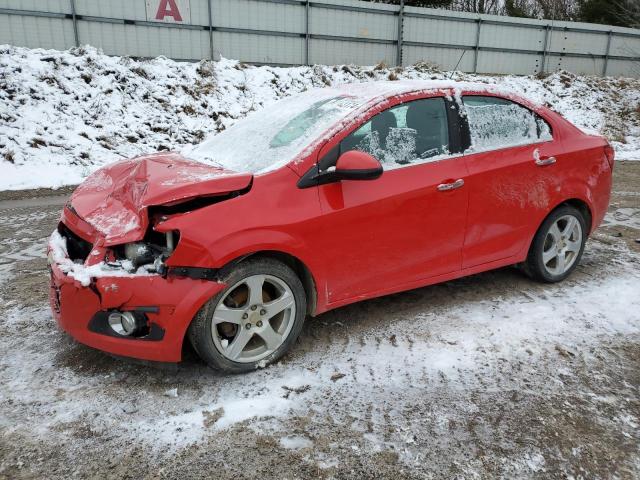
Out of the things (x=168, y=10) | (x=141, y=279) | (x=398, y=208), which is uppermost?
(x=168, y=10)

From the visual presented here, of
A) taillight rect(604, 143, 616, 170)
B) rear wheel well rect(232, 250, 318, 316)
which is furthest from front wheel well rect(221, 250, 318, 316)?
taillight rect(604, 143, 616, 170)

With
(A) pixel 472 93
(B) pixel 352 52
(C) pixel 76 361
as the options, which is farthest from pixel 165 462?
(B) pixel 352 52

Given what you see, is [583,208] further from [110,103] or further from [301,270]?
[110,103]

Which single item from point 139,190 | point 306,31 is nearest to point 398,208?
point 139,190

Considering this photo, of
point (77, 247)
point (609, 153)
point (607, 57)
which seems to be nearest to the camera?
point (77, 247)

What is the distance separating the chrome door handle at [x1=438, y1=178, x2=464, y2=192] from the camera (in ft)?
11.4

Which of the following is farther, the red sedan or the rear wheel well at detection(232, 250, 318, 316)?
the rear wheel well at detection(232, 250, 318, 316)

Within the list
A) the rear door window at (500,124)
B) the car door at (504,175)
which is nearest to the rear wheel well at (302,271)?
the car door at (504,175)

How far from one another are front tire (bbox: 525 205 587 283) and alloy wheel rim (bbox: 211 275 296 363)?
7.29 feet

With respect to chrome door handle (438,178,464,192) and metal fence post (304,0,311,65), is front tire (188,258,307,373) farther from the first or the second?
metal fence post (304,0,311,65)

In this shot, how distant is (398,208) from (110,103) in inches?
388

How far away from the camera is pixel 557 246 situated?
169 inches

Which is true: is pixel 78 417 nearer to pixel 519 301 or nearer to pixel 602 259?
pixel 519 301

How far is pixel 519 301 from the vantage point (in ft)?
13.2
